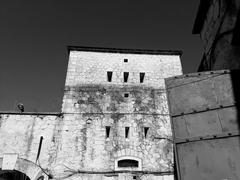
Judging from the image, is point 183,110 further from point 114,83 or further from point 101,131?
point 114,83

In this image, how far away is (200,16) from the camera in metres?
5.48

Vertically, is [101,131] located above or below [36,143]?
above

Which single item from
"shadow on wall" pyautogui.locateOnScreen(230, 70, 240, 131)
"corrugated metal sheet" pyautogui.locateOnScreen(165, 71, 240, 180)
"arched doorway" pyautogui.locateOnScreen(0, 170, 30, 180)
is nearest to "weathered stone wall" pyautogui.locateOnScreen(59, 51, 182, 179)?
"arched doorway" pyautogui.locateOnScreen(0, 170, 30, 180)

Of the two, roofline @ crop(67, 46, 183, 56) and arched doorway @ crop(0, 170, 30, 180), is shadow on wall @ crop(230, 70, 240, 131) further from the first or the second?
arched doorway @ crop(0, 170, 30, 180)

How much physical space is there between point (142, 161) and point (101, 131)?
6.59 feet

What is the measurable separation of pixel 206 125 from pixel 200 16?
3.50 m

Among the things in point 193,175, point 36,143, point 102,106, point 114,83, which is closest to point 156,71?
point 114,83

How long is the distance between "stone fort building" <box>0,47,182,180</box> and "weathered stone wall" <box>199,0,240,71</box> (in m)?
4.22

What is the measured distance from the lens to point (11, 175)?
31.6 ft

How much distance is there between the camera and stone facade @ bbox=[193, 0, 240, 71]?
3.71 metres

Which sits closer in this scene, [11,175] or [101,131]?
[101,131]

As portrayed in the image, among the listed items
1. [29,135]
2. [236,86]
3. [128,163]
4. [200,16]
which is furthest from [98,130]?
[236,86]

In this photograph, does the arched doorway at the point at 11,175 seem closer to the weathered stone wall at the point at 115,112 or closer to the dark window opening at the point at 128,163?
the weathered stone wall at the point at 115,112

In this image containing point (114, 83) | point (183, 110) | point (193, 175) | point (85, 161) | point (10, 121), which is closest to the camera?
point (193, 175)
